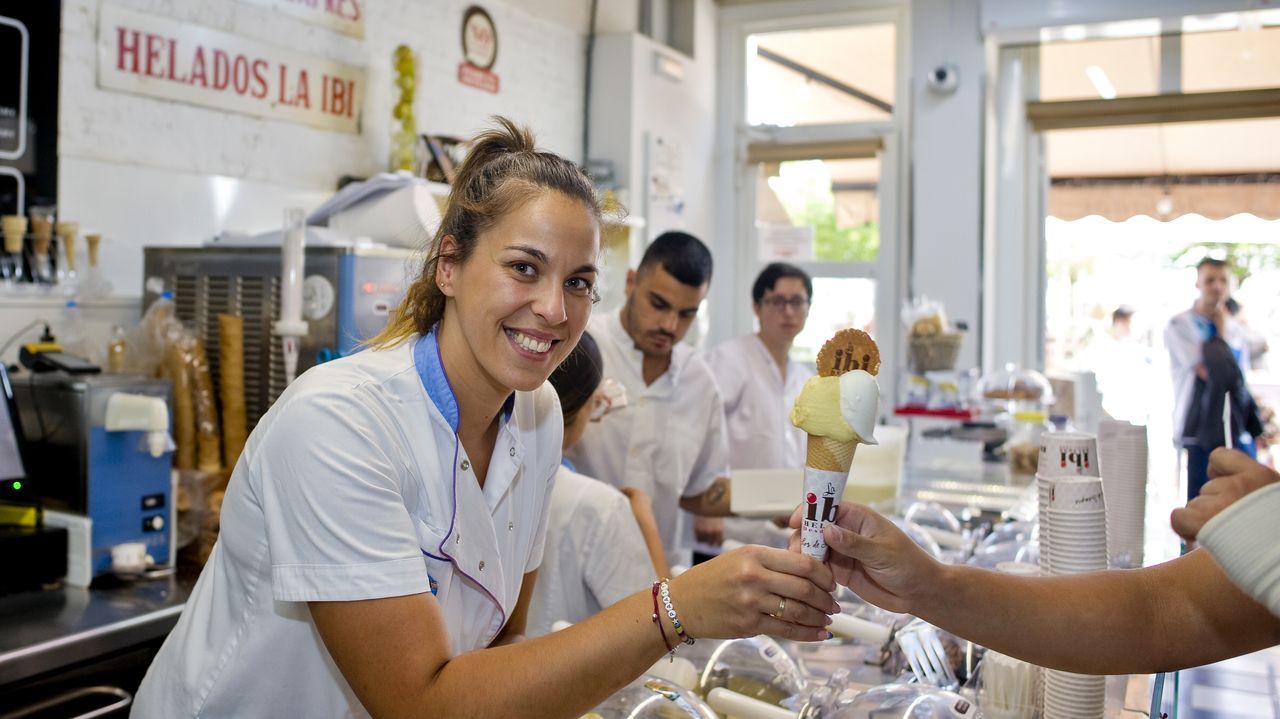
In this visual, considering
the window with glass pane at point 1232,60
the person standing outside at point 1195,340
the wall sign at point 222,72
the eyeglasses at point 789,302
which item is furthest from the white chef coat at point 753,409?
the window with glass pane at point 1232,60

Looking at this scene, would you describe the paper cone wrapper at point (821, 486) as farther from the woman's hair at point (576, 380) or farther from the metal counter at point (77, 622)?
the metal counter at point (77, 622)

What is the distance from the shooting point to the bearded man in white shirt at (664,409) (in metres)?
2.99

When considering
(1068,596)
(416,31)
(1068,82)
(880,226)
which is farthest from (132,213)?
(1068,82)

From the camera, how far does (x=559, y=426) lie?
176 cm

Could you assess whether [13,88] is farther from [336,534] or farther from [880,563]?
[880,563]

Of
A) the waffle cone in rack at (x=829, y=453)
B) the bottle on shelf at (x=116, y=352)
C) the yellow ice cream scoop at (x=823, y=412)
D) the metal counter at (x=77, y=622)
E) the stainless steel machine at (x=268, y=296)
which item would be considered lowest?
the metal counter at (x=77, y=622)

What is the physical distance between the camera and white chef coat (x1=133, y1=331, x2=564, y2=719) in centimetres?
123

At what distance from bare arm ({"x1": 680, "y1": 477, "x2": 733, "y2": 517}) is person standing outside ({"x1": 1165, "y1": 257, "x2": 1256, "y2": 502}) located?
4181 millimetres

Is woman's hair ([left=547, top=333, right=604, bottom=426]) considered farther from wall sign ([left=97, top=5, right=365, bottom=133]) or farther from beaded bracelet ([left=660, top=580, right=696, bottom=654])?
wall sign ([left=97, top=5, right=365, bottom=133])

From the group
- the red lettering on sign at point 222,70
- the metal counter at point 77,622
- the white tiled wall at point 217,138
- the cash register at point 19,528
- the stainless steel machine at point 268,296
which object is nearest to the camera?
the metal counter at point 77,622

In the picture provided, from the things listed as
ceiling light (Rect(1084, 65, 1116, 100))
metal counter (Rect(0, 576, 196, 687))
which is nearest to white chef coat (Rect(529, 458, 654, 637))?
metal counter (Rect(0, 576, 196, 687))

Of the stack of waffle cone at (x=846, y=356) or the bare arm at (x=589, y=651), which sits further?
the stack of waffle cone at (x=846, y=356)

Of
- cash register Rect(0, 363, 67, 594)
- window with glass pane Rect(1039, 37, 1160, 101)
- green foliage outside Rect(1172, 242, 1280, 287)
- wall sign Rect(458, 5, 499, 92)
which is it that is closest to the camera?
cash register Rect(0, 363, 67, 594)

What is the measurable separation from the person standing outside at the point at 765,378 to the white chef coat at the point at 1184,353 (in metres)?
Answer: 3.48
